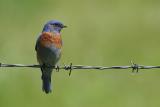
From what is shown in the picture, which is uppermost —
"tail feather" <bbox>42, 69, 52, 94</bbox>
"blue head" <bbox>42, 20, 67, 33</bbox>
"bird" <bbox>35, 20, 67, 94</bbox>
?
"blue head" <bbox>42, 20, 67, 33</bbox>

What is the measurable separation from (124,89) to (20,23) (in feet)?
15.1

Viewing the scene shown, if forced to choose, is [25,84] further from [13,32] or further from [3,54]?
[13,32]

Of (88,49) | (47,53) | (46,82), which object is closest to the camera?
(46,82)

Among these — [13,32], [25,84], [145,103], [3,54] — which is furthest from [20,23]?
[145,103]

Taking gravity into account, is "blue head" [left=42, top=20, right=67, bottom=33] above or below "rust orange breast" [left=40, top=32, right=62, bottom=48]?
above

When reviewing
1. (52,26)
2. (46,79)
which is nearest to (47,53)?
(46,79)

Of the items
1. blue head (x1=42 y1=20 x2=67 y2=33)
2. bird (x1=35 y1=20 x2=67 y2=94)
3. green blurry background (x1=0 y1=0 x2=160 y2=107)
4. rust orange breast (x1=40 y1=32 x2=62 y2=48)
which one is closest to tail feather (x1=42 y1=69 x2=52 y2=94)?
bird (x1=35 y1=20 x2=67 y2=94)

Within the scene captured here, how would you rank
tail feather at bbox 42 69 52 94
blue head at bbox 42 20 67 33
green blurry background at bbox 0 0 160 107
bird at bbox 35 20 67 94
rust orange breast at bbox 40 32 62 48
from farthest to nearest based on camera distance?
green blurry background at bbox 0 0 160 107 < blue head at bbox 42 20 67 33 < rust orange breast at bbox 40 32 62 48 < bird at bbox 35 20 67 94 < tail feather at bbox 42 69 52 94

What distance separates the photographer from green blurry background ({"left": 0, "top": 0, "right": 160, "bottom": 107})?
16.5 meters

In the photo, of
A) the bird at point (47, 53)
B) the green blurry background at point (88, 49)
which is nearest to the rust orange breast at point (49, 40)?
the bird at point (47, 53)

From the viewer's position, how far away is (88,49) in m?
19.0

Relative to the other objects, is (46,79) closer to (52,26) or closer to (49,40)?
(49,40)

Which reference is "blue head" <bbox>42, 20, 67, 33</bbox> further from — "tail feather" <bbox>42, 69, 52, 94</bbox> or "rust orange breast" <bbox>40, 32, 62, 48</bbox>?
"tail feather" <bbox>42, 69, 52, 94</bbox>

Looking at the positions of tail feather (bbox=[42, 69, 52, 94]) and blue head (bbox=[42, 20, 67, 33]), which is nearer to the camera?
tail feather (bbox=[42, 69, 52, 94])
